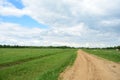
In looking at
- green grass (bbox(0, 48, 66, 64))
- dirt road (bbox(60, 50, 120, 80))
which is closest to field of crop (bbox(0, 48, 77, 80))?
green grass (bbox(0, 48, 66, 64))

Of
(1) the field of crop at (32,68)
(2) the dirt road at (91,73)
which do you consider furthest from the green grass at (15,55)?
(2) the dirt road at (91,73)

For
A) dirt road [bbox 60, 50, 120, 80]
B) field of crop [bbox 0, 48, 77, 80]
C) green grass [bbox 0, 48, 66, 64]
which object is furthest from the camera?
green grass [bbox 0, 48, 66, 64]

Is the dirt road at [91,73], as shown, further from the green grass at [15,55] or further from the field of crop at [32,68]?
the green grass at [15,55]

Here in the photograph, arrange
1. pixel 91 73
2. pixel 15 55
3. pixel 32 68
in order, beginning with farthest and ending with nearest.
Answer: pixel 15 55 → pixel 32 68 → pixel 91 73

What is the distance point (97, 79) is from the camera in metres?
16.2

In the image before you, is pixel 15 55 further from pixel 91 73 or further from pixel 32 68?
pixel 91 73

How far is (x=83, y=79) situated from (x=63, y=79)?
52.7 inches

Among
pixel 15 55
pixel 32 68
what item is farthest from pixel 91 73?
pixel 15 55

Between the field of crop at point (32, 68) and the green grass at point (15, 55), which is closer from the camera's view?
the field of crop at point (32, 68)

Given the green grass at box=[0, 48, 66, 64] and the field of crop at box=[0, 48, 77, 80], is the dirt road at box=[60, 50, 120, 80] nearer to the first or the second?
the field of crop at box=[0, 48, 77, 80]

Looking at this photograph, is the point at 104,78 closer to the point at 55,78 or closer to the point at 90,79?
A: the point at 90,79

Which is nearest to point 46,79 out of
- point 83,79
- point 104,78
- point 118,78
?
point 83,79

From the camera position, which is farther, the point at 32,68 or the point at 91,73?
the point at 32,68

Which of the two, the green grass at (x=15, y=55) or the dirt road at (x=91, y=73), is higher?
the green grass at (x=15, y=55)
